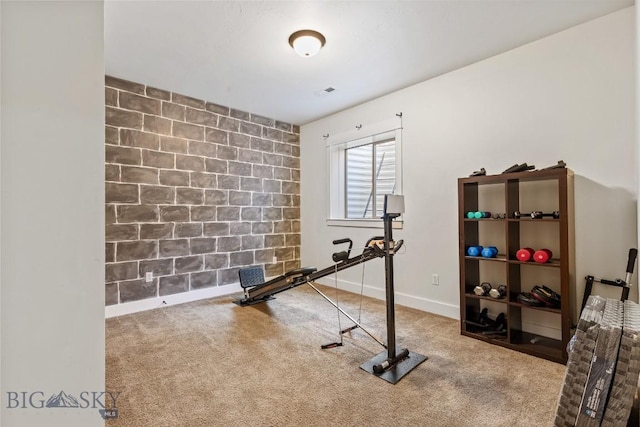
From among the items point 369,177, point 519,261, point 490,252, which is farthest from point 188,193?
point 519,261

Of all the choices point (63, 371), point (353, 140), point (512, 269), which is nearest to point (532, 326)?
point (512, 269)

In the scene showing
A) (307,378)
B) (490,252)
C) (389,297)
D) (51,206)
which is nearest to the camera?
(51,206)

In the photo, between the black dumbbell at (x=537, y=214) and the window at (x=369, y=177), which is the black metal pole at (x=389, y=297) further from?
the window at (x=369, y=177)

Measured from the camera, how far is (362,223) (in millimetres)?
4426

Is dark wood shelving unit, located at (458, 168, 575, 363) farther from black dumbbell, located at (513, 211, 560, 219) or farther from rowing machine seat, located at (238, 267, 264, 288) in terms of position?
rowing machine seat, located at (238, 267, 264, 288)

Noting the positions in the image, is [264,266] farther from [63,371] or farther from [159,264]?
[63,371]

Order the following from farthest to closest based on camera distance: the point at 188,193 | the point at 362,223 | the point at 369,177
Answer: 1. the point at 369,177
2. the point at 362,223
3. the point at 188,193

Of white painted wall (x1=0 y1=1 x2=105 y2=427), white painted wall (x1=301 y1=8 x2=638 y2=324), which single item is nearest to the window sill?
white painted wall (x1=301 y1=8 x2=638 y2=324)

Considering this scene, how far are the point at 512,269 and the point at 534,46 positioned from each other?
7.09 feet

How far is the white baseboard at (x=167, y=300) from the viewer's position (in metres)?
3.54

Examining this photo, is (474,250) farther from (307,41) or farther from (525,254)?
(307,41)

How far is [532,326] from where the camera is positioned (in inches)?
112

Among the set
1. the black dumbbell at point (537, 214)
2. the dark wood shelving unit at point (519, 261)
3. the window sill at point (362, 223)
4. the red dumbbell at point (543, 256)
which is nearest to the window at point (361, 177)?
the window sill at point (362, 223)

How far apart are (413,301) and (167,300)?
3.24 meters
